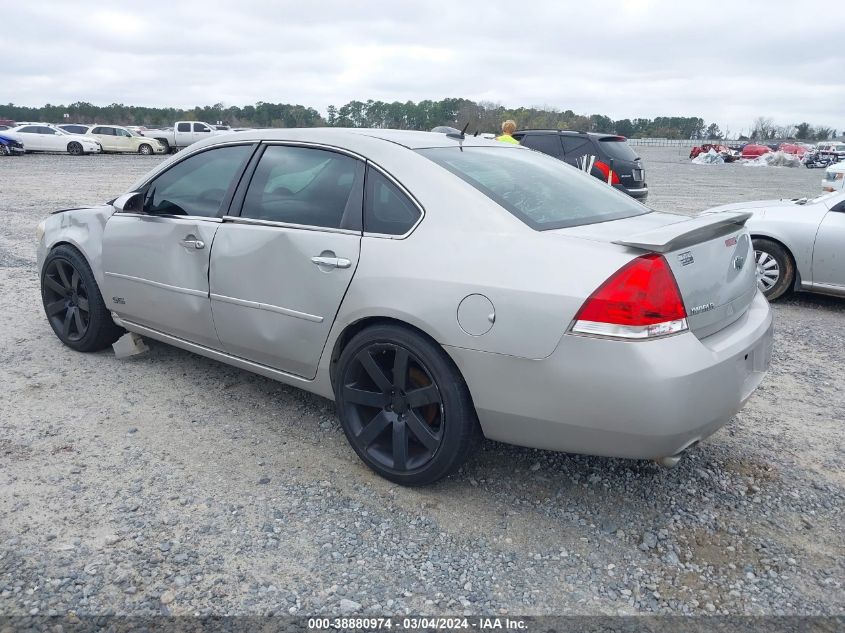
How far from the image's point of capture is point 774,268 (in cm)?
663

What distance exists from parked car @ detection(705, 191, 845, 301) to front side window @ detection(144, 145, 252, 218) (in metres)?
4.49

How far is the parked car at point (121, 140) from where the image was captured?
33.1m

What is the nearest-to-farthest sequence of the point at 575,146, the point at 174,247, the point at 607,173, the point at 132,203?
the point at 174,247, the point at 132,203, the point at 607,173, the point at 575,146

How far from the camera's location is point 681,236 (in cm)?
261

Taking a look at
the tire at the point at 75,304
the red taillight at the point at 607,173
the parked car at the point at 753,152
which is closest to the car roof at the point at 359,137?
the tire at the point at 75,304

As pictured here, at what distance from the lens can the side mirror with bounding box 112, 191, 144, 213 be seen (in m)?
4.18

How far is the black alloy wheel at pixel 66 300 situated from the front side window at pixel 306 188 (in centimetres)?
174

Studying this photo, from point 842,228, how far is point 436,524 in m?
5.40

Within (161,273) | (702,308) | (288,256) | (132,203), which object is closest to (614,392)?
(702,308)

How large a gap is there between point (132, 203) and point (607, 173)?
784 cm

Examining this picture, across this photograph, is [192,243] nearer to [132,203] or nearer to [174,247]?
[174,247]

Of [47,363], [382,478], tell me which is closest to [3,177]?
[47,363]

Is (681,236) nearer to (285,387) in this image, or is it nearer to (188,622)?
(188,622)

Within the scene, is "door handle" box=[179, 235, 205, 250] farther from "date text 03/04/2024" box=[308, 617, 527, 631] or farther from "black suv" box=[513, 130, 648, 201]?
"black suv" box=[513, 130, 648, 201]
